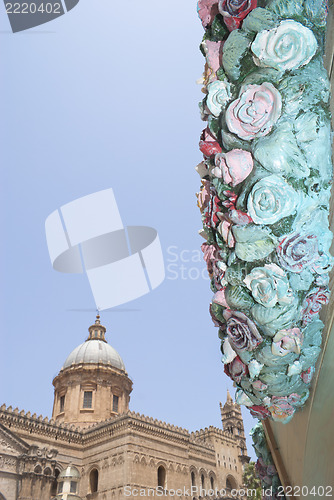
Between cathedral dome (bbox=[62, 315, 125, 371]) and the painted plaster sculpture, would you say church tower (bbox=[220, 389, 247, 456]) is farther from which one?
the painted plaster sculpture

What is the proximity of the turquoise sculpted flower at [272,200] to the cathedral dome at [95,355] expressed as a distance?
36689 mm

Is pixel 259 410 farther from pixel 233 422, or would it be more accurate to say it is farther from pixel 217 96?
pixel 233 422

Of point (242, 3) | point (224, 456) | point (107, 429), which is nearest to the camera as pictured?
point (242, 3)

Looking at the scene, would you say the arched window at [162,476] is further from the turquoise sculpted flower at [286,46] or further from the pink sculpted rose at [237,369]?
the turquoise sculpted flower at [286,46]

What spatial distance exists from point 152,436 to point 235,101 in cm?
3104

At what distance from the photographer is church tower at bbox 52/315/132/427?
1339 inches

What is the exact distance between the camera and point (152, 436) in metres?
29.8

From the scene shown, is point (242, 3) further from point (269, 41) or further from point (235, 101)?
point (235, 101)

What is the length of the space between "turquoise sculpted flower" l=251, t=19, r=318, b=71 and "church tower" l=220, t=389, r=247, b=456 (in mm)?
40902

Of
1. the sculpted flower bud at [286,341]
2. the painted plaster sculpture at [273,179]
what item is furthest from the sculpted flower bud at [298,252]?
the sculpted flower bud at [286,341]

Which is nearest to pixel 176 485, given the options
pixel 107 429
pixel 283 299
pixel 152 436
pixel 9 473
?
pixel 152 436

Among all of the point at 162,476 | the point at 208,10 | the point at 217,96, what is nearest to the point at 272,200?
the point at 217,96

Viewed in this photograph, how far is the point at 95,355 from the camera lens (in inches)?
1495

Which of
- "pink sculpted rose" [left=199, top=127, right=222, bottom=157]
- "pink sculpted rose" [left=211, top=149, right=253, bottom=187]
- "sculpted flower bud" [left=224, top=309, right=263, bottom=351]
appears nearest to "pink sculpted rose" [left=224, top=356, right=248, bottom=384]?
"sculpted flower bud" [left=224, top=309, right=263, bottom=351]
